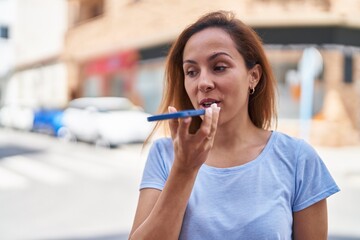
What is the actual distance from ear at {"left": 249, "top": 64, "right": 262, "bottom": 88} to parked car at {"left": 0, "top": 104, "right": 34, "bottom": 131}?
2117cm

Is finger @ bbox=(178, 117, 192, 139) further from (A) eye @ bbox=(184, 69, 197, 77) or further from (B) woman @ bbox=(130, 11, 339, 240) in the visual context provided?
(A) eye @ bbox=(184, 69, 197, 77)

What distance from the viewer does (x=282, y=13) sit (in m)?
16.5

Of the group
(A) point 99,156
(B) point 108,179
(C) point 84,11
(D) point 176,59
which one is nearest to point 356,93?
(A) point 99,156

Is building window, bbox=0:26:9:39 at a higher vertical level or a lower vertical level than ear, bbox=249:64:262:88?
higher

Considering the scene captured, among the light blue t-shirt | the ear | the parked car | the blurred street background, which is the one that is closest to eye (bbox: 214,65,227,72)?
the ear

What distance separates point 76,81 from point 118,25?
21.4ft

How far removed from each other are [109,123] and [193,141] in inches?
523

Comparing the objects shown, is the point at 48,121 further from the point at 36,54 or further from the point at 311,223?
the point at 311,223

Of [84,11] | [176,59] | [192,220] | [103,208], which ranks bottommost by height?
[103,208]

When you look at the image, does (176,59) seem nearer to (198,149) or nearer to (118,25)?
(198,149)

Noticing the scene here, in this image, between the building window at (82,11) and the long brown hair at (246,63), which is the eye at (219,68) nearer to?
the long brown hair at (246,63)

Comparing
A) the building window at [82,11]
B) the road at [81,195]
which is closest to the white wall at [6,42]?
the building window at [82,11]

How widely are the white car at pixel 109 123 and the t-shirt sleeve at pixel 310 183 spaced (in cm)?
1214

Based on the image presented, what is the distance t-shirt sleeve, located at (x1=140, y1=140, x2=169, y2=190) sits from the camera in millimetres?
1447
